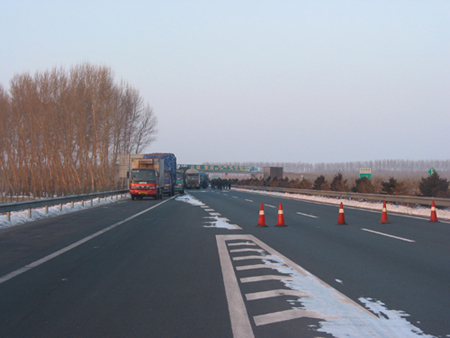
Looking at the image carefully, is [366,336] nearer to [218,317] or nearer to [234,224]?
[218,317]

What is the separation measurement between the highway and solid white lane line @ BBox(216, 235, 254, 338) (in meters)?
0.02

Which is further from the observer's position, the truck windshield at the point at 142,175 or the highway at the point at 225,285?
the truck windshield at the point at 142,175

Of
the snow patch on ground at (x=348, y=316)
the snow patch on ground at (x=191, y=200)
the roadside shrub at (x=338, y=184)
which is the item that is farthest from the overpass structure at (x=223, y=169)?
the snow patch on ground at (x=348, y=316)

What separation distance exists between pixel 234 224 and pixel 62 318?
11426 millimetres

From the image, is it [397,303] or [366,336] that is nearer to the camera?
[366,336]

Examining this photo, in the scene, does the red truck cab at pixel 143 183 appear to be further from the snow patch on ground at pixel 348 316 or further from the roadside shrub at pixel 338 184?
the snow patch on ground at pixel 348 316

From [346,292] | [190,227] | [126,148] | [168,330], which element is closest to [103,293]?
[168,330]

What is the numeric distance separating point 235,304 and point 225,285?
1.07 m

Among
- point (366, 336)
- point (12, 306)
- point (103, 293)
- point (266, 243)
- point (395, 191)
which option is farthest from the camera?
point (395, 191)

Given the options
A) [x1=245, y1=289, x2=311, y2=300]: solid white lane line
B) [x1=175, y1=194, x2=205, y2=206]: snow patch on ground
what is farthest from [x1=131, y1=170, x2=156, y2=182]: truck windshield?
[x1=245, y1=289, x2=311, y2=300]: solid white lane line

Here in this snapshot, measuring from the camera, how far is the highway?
4.72 meters

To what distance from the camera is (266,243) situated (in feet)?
36.9

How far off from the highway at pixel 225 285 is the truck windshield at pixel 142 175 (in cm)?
2310

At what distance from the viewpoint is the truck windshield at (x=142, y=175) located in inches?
1414
